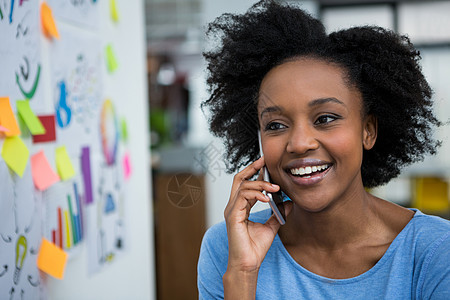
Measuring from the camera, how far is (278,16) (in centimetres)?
127

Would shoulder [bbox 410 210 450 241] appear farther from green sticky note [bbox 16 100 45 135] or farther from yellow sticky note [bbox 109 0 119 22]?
yellow sticky note [bbox 109 0 119 22]

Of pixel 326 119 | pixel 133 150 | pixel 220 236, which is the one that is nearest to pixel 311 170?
pixel 326 119

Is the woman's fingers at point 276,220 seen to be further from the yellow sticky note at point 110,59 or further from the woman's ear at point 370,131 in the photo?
the yellow sticky note at point 110,59

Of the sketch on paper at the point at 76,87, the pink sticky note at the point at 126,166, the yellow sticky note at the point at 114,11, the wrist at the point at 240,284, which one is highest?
the yellow sticky note at the point at 114,11

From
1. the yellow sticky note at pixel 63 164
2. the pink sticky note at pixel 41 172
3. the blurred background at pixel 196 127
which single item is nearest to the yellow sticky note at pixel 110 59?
the blurred background at pixel 196 127

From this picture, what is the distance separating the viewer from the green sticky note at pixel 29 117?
3.84ft

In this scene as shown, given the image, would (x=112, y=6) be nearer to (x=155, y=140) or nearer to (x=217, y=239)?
(x=217, y=239)

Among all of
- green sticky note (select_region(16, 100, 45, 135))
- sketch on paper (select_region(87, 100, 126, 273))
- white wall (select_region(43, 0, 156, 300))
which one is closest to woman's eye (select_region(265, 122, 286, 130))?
green sticky note (select_region(16, 100, 45, 135))

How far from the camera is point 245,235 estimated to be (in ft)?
3.84

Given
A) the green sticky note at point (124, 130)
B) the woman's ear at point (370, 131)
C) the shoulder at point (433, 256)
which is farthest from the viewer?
the green sticky note at point (124, 130)

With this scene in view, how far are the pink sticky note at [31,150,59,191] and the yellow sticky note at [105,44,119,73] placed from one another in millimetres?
609

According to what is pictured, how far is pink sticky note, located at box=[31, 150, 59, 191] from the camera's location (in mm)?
1239

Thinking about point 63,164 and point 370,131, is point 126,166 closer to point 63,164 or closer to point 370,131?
point 63,164

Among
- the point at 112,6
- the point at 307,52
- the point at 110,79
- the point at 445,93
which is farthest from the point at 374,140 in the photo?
the point at 445,93
